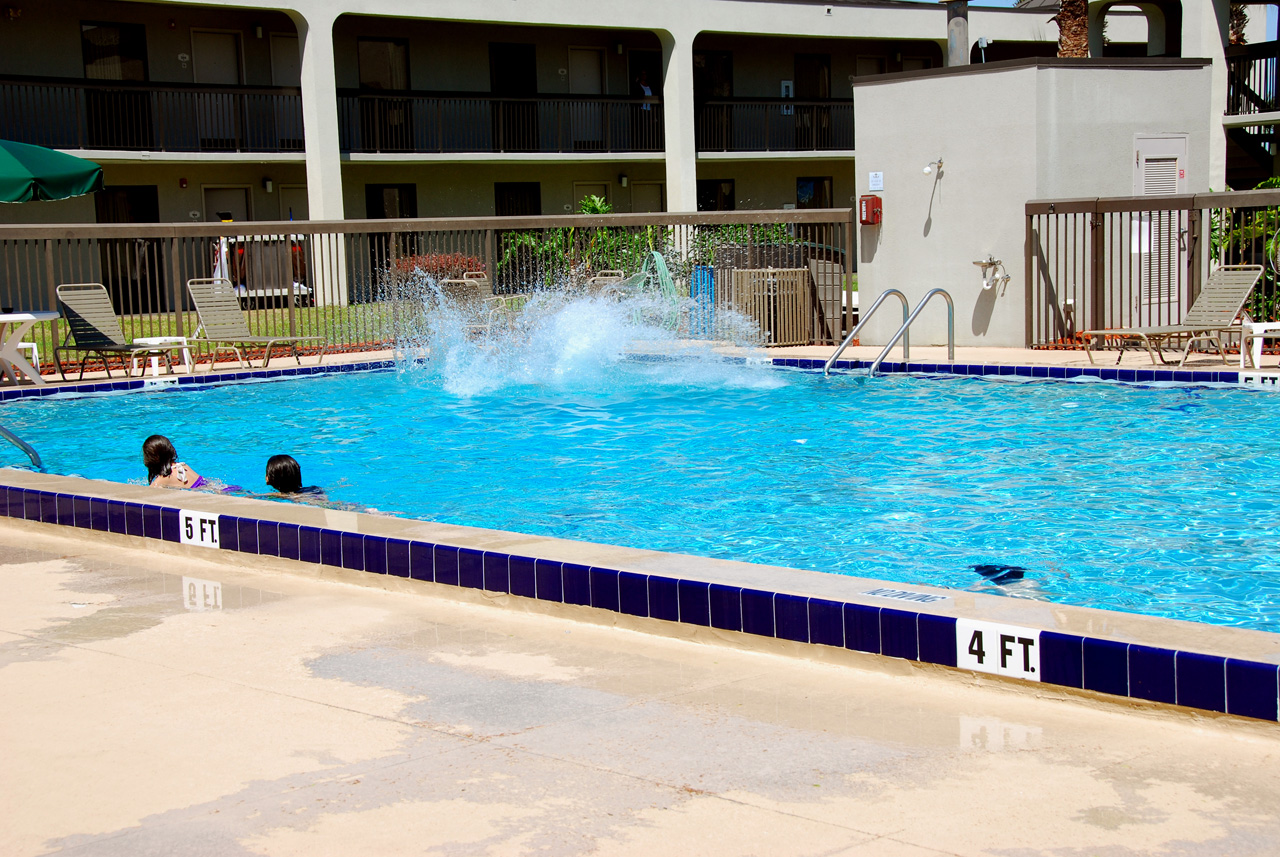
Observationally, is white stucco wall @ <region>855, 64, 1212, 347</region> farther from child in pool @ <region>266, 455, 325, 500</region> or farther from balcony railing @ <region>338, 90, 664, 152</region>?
balcony railing @ <region>338, 90, 664, 152</region>

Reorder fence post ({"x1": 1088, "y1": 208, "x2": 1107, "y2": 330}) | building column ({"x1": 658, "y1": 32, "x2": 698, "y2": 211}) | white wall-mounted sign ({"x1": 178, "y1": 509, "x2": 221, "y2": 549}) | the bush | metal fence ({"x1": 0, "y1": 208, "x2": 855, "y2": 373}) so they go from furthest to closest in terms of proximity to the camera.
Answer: building column ({"x1": 658, "y1": 32, "x2": 698, "y2": 211}) < the bush < metal fence ({"x1": 0, "y1": 208, "x2": 855, "y2": 373}) < fence post ({"x1": 1088, "y1": 208, "x2": 1107, "y2": 330}) < white wall-mounted sign ({"x1": 178, "y1": 509, "x2": 221, "y2": 549})

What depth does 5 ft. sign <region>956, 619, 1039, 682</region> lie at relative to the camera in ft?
13.0

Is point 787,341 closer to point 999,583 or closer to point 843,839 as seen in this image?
point 999,583

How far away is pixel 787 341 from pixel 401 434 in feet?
20.3

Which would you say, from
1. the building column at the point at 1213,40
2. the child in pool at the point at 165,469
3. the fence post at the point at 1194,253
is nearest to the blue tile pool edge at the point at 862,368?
the fence post at the point at 1194,253

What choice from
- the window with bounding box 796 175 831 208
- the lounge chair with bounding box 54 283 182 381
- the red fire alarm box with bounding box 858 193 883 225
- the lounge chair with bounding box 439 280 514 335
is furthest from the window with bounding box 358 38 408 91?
the red fire alarm box with bounding box 858 193 883 225

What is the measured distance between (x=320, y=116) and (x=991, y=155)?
14076 mm

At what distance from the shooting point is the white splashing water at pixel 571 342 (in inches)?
573

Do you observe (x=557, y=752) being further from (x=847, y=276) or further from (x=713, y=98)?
(x=713, y=98)

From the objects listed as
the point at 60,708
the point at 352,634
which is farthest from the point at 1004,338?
the point at 60,708

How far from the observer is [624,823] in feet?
10.1

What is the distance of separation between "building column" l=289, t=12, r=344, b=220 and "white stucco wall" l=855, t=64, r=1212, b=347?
1225cm

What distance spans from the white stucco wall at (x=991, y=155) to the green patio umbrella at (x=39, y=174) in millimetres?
8686

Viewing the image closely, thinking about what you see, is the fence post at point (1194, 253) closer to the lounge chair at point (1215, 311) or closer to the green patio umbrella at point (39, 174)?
the lounge chair at point (1215, 311)
